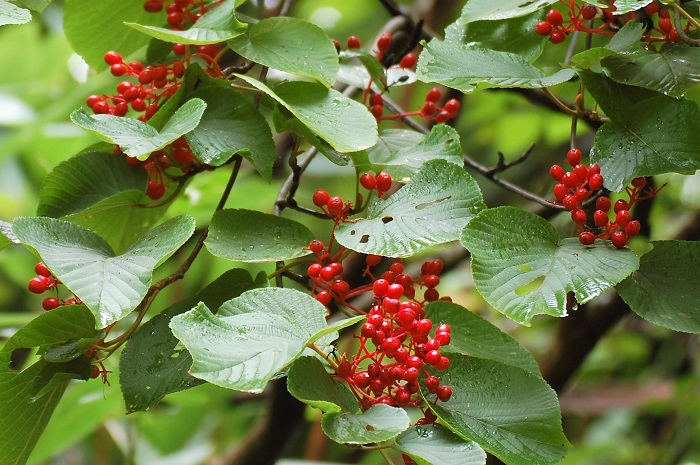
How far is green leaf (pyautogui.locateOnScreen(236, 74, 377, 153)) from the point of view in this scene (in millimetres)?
654

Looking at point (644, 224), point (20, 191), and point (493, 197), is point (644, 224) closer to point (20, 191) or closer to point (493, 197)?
point (493, 197)

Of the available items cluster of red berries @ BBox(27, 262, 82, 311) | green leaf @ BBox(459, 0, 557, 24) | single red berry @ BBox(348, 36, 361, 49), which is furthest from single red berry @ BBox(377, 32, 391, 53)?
cluster of red berries @ BBox(27, 262, 82, 311)

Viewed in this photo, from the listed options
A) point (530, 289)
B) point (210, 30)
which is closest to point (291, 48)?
point (210, 30)

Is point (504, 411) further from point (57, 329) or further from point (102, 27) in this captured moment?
point (102, 27)

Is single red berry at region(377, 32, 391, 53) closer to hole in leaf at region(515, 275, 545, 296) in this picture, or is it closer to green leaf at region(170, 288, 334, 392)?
hole in leaf at region(515, 275, 545, 296)

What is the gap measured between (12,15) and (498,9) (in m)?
0.45

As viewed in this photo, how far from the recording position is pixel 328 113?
70cm

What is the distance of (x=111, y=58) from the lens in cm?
81

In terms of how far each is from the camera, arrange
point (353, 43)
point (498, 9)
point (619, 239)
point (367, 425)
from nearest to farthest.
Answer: point (367, 425), point (619, 239), point (498, 9), point (353, 43)

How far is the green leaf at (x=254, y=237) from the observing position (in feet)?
2.09

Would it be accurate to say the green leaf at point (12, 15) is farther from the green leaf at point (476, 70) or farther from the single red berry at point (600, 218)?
the single red berry at point (600, 218)

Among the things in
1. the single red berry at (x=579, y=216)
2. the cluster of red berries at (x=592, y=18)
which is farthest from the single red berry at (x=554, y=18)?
the single red berry at (x=579, y=216)

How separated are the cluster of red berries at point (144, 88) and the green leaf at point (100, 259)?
5.9 inches

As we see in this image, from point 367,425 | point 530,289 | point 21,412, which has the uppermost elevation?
point 367,425
